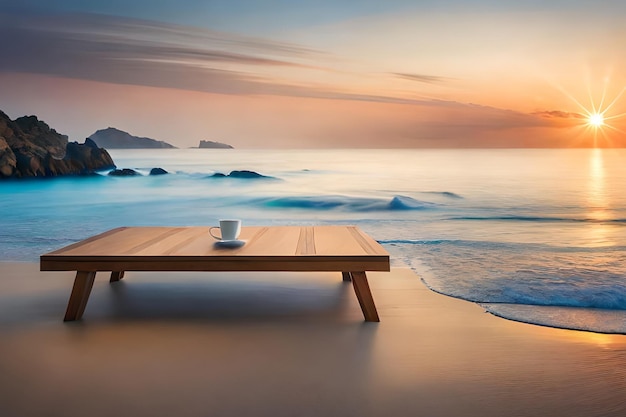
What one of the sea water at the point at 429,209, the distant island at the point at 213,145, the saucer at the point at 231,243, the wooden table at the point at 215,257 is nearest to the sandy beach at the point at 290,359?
the wooden table at the point at 215,257

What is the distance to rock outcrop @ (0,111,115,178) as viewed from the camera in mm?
8758

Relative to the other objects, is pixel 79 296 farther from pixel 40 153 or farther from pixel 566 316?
pixel 40 153

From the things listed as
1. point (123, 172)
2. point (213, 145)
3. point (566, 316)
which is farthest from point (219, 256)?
point (123, 172)

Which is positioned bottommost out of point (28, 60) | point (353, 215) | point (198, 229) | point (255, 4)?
point (353, 215)

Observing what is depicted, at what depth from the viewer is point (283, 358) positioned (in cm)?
205

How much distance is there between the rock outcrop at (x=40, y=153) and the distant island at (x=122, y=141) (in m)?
0.27

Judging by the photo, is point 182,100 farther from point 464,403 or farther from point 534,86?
point 464,403

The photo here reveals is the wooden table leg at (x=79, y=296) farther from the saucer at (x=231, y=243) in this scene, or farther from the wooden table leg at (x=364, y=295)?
the wooden table leg at (x=364, y=295)

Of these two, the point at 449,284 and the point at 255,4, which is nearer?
the point at 449,284

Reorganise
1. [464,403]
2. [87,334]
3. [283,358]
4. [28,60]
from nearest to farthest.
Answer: [464,403] < [283,358] < [87,334] < [28,60]

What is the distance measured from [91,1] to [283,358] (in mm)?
6825

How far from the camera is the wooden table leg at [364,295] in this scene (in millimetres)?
2445

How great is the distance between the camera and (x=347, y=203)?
9172 millimetres

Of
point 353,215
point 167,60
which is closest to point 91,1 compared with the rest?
point 167,60
